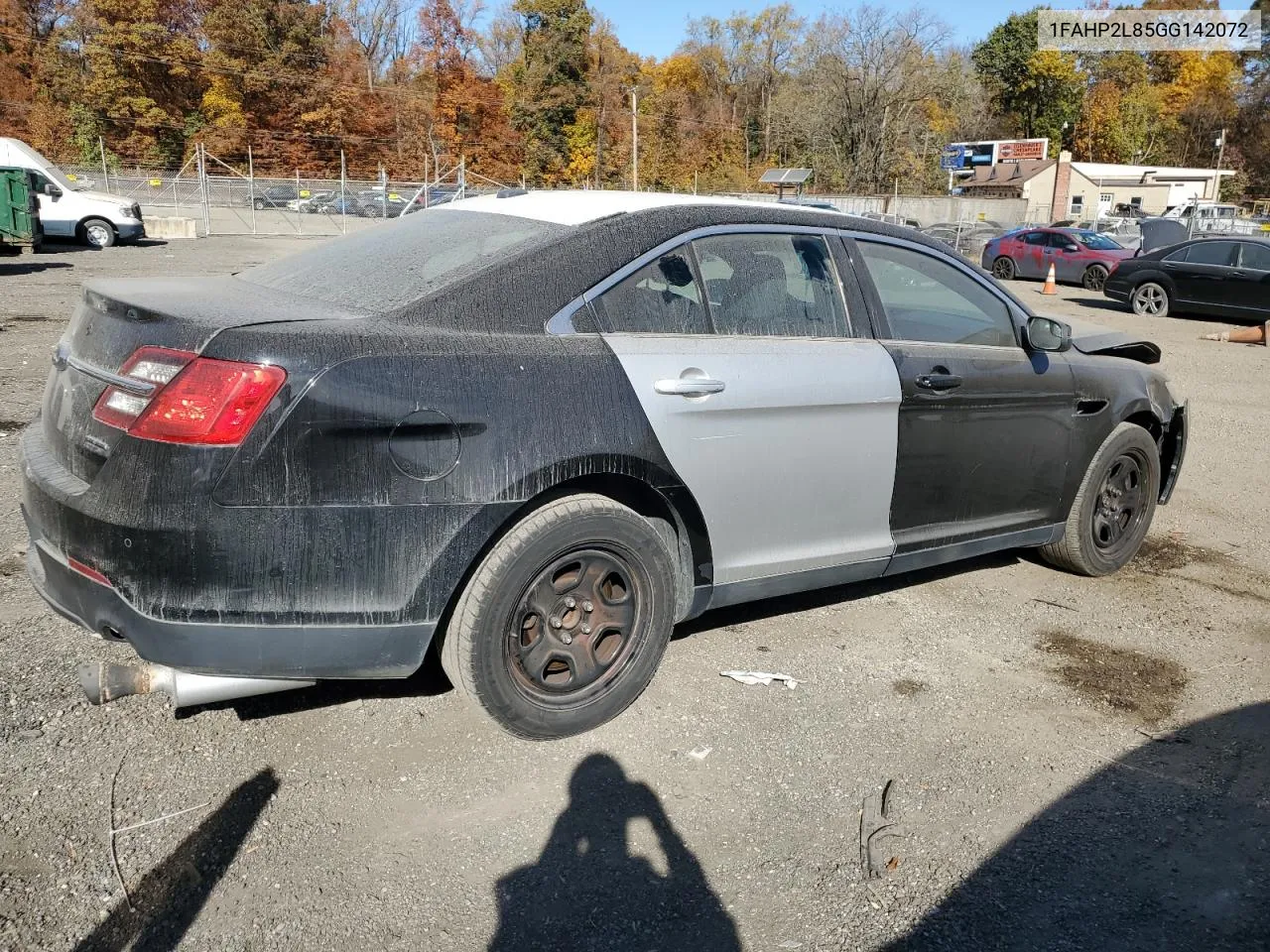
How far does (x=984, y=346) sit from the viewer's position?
4211 millimetres

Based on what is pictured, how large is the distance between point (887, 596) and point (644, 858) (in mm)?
2266

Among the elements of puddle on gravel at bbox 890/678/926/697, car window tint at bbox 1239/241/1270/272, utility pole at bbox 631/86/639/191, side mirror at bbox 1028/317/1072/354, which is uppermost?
utility pole at bbox 631/86/639/191

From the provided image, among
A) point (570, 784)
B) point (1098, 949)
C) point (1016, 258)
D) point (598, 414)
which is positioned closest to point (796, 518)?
point (598, 414)

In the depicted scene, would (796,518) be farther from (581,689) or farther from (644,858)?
(644,858)

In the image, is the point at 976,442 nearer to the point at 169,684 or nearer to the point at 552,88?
the point at 169,684

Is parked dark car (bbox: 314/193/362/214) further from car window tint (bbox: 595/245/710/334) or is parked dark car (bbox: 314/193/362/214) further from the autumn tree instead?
car window tint (bbox: 595/245/710/334)

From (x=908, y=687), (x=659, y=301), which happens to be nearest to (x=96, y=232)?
(x=659, y=301)

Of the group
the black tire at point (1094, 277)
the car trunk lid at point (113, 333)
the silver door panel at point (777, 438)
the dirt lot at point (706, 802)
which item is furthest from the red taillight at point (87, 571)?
the black tire at point (1094, 277)

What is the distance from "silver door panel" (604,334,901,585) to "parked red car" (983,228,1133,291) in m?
20.9

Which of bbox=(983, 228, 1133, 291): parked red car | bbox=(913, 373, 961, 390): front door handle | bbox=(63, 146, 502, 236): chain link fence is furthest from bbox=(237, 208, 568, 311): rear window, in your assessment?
bbox=(63, 146, 502, 236): chain link fence

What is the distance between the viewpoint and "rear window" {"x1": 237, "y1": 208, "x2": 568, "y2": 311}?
121 inches

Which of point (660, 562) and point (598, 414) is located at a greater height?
point (598, 414)

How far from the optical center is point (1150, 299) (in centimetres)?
1806

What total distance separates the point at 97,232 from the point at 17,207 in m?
4.32
